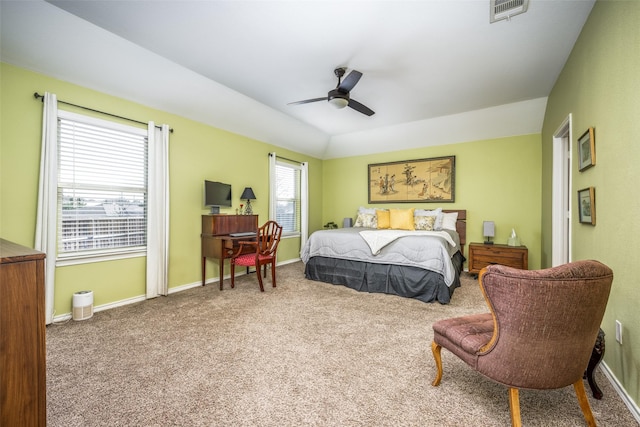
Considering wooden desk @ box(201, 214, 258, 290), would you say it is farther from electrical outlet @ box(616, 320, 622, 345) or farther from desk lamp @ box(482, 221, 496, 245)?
desk lamp @ box(482, 221, 496, 245)

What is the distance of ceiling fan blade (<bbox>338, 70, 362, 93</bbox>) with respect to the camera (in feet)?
9.39

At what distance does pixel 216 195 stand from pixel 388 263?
272 centimetres

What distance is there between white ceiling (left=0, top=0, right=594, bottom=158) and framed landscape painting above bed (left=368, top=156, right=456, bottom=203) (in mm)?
1203

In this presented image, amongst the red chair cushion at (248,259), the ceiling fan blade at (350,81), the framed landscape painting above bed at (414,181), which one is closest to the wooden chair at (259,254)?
the red chair cushion at (248,259)

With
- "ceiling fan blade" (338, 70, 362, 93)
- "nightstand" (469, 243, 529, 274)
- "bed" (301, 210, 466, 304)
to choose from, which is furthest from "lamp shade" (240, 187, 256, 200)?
"nightstand" (469, 243, 529, 274)

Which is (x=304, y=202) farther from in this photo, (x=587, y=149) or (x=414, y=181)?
(x=587, y=149)

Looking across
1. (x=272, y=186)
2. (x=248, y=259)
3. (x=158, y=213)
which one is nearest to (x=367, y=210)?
(x=272, y=186)

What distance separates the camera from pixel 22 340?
948 mm

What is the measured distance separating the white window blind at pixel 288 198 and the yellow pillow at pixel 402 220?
7.05ft

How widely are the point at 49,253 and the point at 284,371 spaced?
2601mm

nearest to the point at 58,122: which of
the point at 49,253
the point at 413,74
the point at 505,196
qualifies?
the point at 49,253

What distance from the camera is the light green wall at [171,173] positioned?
2512 mm

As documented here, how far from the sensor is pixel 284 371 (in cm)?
193

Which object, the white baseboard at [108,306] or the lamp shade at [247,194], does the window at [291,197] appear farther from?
the white baseboard at [108,306]
